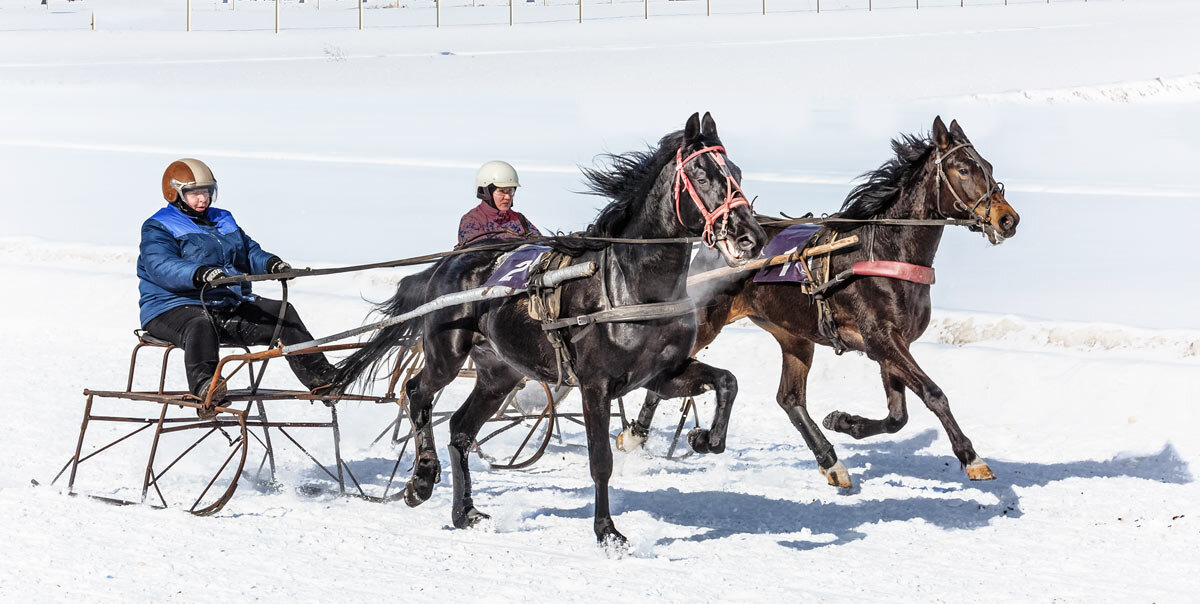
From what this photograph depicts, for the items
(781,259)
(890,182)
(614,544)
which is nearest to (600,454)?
(614,544)

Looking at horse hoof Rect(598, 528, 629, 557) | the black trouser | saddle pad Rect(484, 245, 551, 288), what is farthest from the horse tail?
horse hoof Rect(598, 528, 629, 557)

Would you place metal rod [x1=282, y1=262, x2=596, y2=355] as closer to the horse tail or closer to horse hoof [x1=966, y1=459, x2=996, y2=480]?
the horse tail

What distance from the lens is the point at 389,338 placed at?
782 centimetres

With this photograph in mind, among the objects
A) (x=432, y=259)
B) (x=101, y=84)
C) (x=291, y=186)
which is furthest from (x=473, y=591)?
(x=101, y=84)

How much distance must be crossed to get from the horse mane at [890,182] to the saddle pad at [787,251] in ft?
0.88

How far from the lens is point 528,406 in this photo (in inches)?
385

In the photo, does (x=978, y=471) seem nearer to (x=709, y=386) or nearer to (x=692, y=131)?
(x=709, y=386)

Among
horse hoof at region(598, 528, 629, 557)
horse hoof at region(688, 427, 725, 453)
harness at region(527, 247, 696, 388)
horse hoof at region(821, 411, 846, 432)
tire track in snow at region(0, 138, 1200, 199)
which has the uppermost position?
tire track in snow at region(0, 138, 1200, 199)

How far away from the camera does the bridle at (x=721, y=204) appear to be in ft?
18.4

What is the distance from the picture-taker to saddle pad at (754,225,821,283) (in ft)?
26.1

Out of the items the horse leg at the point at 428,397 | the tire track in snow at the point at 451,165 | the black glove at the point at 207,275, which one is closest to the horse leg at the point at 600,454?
the horse leg at the point at 428,397

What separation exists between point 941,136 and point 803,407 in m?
1.92

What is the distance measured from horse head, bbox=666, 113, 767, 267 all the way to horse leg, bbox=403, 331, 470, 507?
6.17ft

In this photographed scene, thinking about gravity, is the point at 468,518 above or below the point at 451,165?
below
